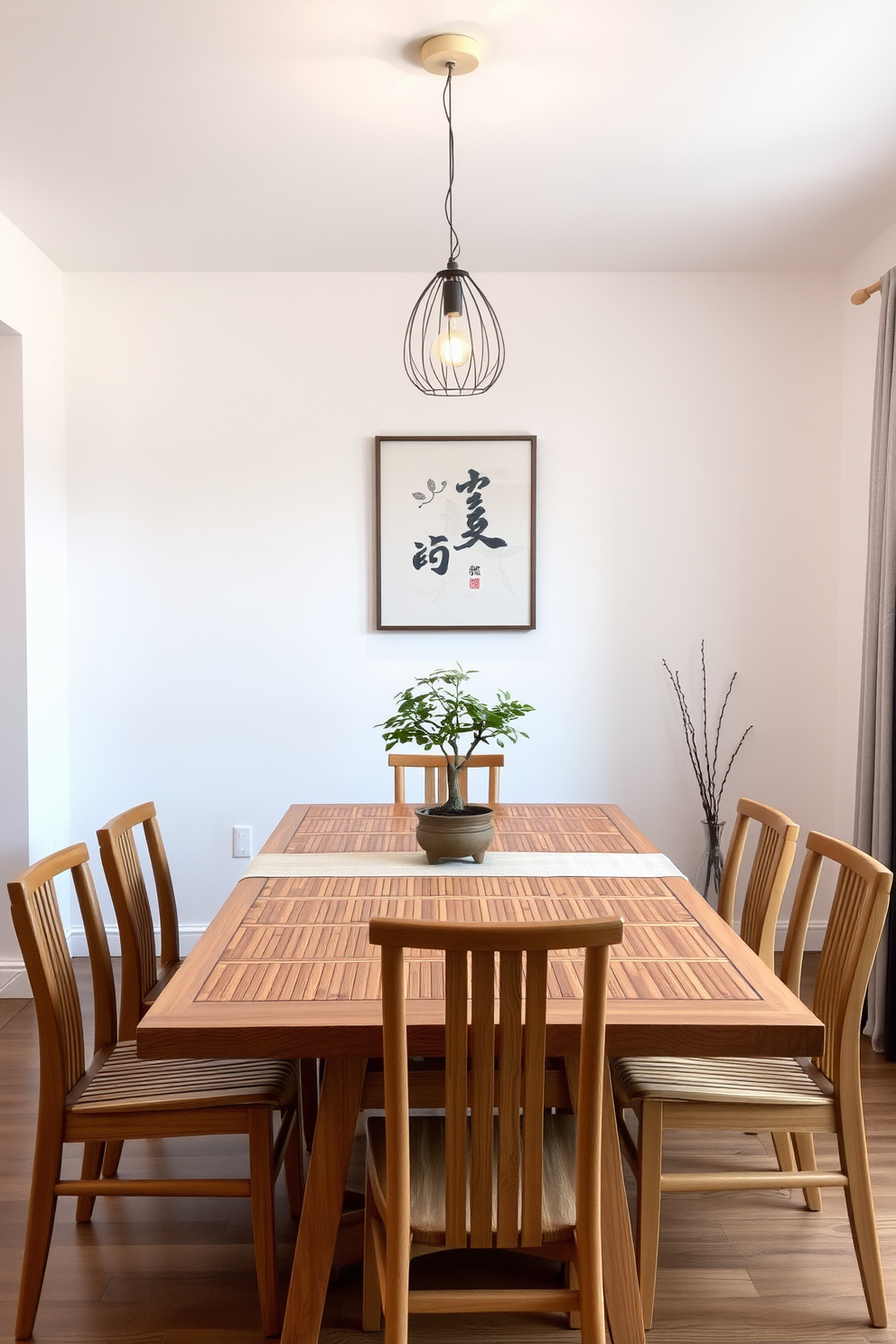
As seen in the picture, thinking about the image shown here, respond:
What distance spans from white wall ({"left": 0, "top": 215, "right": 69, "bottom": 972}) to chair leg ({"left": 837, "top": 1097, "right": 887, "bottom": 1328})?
9.35 feet

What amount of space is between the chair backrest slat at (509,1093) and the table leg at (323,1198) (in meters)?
0.31

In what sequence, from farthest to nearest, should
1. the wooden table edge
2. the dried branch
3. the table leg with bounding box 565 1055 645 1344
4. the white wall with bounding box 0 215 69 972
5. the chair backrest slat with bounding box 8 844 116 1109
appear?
the dried branch → the white wall with bounding box 0 215 69 972 → the wooden table edge → the chair backrest slat with bounding box 8 844 116 1109 → the table leg with bounding box 565 1055 645 1344

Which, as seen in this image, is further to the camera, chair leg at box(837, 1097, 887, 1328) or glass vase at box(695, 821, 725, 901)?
glass vase at box(695, 821, 725, 901)

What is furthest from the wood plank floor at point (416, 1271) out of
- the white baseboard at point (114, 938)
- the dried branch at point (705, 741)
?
the dried branch at point (705, 741)

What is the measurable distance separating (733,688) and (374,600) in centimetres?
146

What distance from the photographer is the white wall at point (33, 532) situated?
145 inches

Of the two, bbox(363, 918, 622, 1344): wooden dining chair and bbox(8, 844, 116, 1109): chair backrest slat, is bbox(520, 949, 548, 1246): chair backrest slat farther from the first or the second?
bbox(8, 844, 116, 1109): chair backrest slat

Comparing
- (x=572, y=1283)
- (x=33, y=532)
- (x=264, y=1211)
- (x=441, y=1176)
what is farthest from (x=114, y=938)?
(x=441, y=1176)

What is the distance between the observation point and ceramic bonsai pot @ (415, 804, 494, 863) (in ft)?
7.96

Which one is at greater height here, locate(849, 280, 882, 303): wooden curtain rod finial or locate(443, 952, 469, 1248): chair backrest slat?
locate(849, 280, 882, 303): wooden curtain rod finial

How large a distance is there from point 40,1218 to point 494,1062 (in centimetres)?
98

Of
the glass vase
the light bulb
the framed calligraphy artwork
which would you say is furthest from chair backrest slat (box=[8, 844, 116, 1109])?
the glass vase

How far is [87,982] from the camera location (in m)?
3.90

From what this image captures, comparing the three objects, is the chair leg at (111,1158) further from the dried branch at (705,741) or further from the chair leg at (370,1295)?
the dried branch at (705,741)
